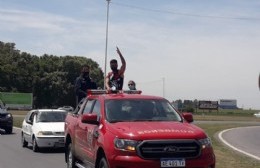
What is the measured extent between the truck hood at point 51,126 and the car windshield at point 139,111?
8.34m

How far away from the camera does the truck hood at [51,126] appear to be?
62.2ft

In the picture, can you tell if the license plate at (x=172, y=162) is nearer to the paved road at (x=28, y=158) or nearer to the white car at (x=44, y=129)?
the paved road at (x=28, y=158)

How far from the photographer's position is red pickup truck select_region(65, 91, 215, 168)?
9.20 meters

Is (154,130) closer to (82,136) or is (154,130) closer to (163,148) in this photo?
(163,148)

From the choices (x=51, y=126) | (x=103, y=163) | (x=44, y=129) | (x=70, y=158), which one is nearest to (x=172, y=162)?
(x=103, y=163)

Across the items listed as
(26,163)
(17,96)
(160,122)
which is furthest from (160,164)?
(17,96)

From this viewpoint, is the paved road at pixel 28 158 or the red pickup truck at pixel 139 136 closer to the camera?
the red pickup truck at pixel 139 136

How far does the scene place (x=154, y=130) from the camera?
30.9 ft

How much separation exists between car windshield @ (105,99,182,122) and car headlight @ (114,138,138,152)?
100 cm

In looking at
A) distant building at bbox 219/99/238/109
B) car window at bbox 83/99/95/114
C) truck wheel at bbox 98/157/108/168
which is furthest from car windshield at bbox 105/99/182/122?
distant building at bbox 219/99/238/109

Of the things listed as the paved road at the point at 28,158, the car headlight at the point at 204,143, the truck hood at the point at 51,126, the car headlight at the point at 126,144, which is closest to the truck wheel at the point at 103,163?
the car headlight at the point at 126,144

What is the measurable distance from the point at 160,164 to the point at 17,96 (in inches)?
3304

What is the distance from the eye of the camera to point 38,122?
64.8ft

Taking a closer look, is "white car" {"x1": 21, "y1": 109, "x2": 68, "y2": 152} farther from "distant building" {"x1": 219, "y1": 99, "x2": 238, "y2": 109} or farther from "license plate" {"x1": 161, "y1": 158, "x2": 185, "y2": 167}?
"distant building" {"x1": 219, "y1": 99, "x2": 238, "y2": 109}
